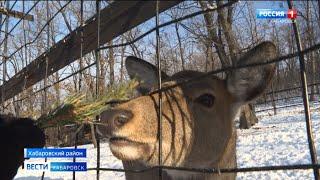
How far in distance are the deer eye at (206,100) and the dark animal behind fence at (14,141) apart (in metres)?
1.39

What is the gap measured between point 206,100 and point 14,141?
5.27ft

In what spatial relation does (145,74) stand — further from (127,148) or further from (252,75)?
(127,148)

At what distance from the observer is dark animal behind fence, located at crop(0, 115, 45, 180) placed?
1.68 m

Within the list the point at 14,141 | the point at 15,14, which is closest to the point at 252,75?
the point at 14,141

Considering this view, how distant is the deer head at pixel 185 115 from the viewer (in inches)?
95.0

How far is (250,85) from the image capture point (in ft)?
9.46

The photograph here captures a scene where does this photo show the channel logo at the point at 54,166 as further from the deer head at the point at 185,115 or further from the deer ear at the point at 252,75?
the deer ear at the point at 252,75

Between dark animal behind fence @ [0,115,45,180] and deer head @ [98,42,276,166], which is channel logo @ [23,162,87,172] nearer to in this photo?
deer head @ [98,42,276,166]

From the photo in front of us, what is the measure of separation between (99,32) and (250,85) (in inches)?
45.4

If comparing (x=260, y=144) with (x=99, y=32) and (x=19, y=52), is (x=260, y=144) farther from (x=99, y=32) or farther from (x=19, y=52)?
(x=99, y=32)

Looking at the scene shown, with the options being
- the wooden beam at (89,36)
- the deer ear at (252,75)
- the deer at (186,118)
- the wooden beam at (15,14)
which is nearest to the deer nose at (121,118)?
the deer at (186,118)

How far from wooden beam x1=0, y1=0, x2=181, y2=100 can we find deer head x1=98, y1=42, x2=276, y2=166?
1.24ft

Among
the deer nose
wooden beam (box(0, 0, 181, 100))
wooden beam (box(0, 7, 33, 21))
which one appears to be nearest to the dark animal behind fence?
the deer nose

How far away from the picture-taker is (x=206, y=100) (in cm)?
303
